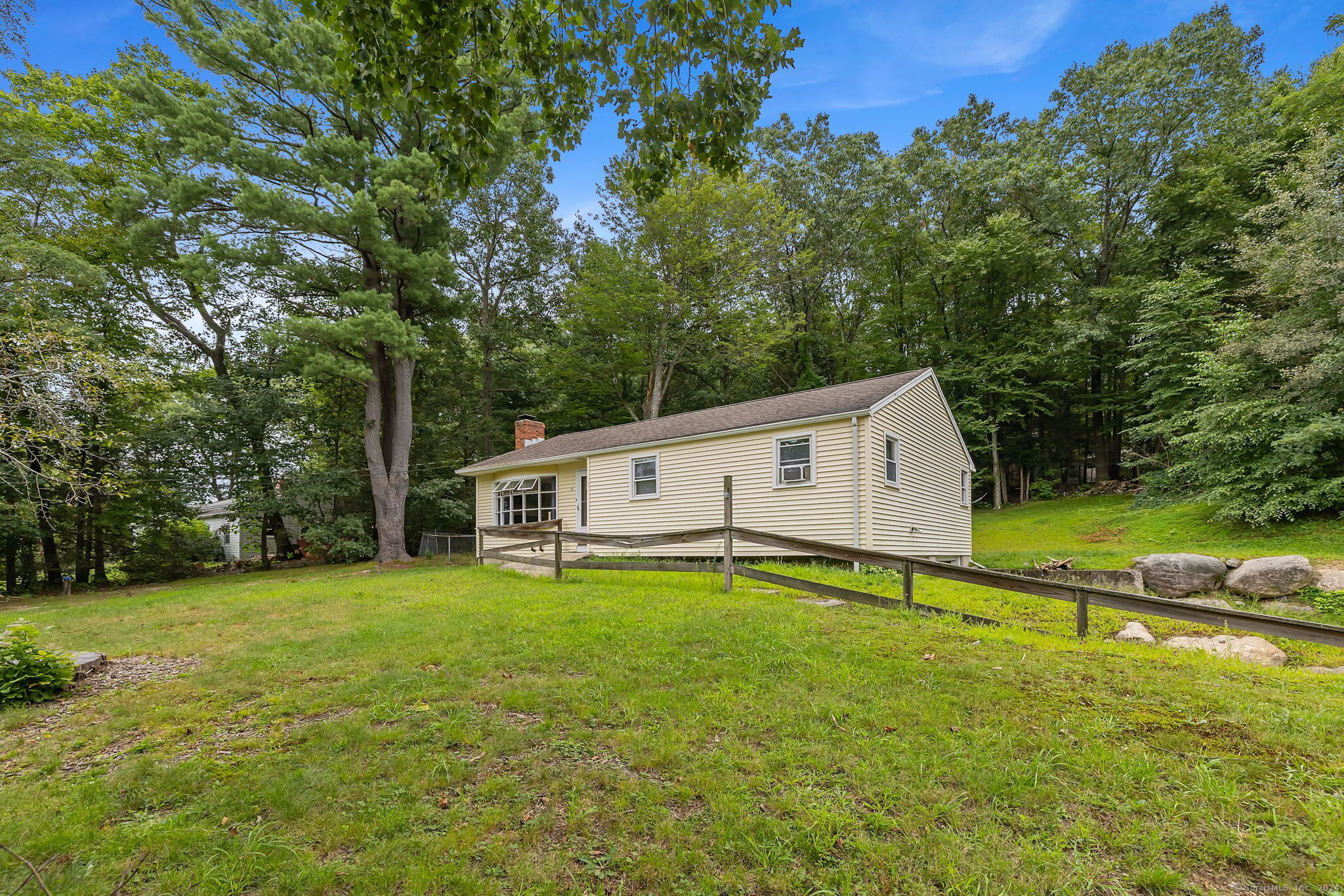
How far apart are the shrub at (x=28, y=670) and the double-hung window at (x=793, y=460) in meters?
11.1

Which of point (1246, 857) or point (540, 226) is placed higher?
point (540, 226)

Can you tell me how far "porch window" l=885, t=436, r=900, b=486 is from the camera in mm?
12117

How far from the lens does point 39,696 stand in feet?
14.4

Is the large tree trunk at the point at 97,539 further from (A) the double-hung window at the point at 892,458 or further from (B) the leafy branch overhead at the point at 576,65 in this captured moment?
(A) the double-hung window at the point at 892,458

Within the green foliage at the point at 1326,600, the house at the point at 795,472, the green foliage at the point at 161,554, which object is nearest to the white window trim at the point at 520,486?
the house at the point at 795,472

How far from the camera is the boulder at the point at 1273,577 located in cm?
876

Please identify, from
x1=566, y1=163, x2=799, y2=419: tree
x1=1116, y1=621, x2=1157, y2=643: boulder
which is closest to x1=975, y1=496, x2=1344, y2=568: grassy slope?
x1=1116, y1=621, x2=1157, y2=643: boulder

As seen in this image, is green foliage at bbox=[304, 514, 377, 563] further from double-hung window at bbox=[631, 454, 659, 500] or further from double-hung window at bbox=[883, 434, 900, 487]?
double-hung window at bbox=[883, 434, 900, 487]

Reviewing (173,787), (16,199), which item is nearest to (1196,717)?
(173,787)

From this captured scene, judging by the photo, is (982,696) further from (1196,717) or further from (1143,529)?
(1143,529)

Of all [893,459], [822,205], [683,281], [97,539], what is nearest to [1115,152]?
[822,205]

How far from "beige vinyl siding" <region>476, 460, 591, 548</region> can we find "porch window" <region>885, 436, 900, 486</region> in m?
9.10

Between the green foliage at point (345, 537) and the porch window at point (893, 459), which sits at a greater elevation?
the porch window at point (893, 459)

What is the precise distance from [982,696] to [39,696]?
7.34m
